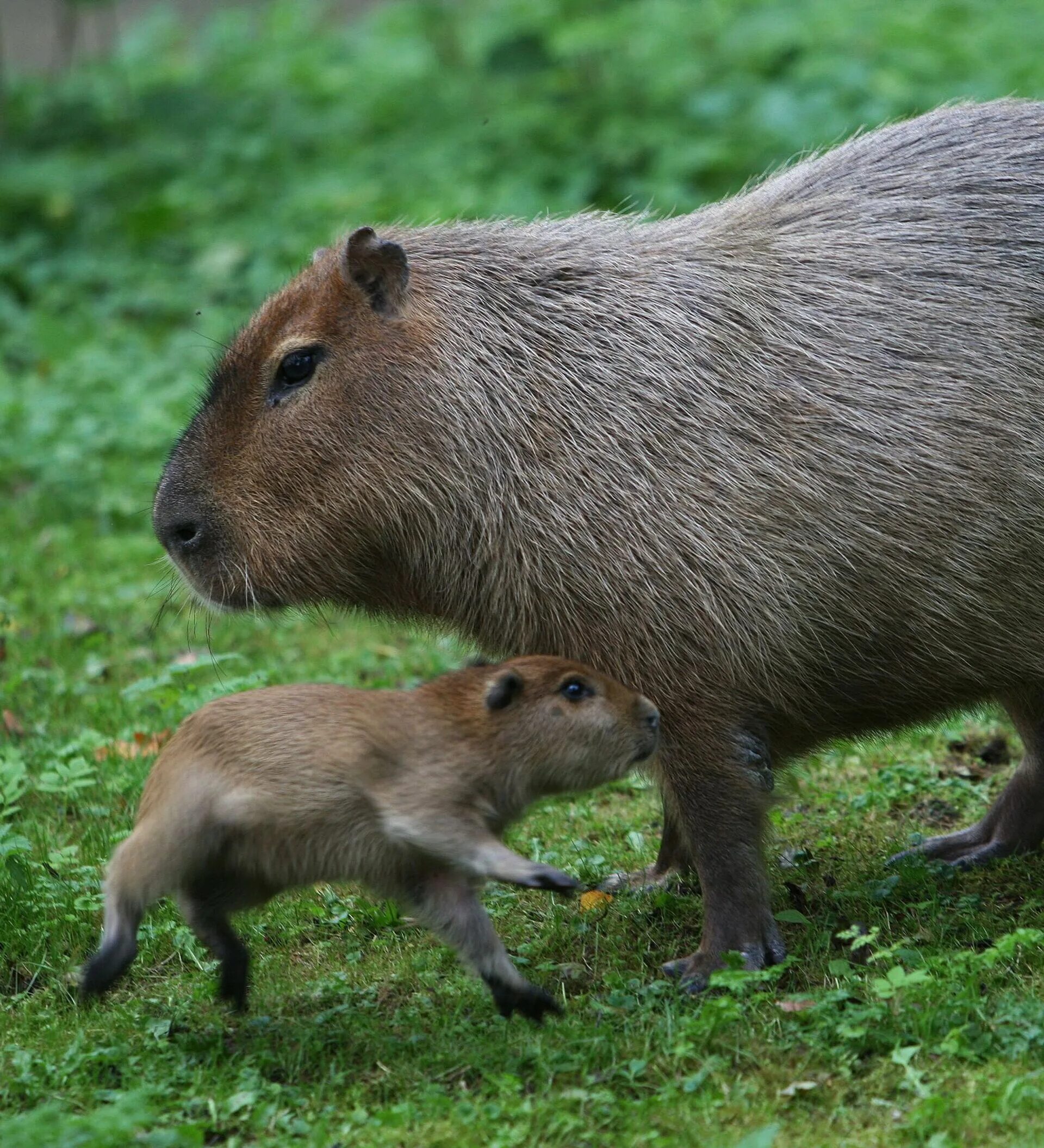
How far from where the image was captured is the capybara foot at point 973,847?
489 cm

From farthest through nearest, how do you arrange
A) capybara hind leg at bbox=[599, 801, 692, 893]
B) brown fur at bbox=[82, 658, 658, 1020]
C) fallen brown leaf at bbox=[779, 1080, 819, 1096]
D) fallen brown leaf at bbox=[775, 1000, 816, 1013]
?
capybara hind leg at bbox=[599, 801, 692, 893] < fallen brown leaf at bbox=[775, 1000, 816, 1013] < brown fur at bbox=[82, 658, 658, 1020] < fallen brown leaf at bbox=[779, 1080, 819, 1096]

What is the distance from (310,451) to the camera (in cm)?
446

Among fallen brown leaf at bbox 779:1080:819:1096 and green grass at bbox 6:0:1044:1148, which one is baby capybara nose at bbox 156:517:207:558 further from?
fallen brown leaf at bbox 779:1080:819:1096

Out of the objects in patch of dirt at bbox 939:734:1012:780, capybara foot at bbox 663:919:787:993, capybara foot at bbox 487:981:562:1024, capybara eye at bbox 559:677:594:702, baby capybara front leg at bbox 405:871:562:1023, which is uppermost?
capybara eye at bbox 559:677:594:702

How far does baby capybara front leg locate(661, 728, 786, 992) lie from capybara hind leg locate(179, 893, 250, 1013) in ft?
3.47

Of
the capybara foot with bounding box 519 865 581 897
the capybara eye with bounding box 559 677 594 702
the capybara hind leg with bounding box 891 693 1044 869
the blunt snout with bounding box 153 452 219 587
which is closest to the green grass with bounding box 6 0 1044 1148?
the capybara hind leg with bounding box 891 693 1044 869

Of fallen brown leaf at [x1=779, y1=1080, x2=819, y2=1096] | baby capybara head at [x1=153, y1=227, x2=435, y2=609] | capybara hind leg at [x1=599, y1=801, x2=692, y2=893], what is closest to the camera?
fallen brown leaf at [x1=779, y1=1080, x2=819, y2=1096]

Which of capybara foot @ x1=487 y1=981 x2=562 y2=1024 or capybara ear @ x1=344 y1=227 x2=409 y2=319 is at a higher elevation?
capybara ear @ x1=344 y1=227 x2=409 y2=319

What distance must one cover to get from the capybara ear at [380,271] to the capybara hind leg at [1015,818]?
6.88 feet

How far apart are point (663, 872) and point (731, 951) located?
2.33ft

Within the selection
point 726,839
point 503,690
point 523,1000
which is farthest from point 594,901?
point 503,690

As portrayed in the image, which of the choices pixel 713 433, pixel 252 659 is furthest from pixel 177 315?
pixel 713 433

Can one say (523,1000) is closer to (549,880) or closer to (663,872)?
(549,880)

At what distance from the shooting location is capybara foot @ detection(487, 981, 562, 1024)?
3795mm
